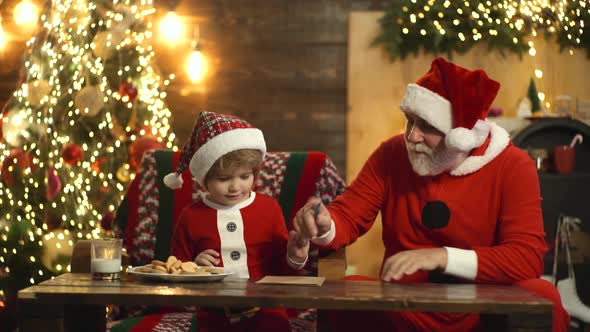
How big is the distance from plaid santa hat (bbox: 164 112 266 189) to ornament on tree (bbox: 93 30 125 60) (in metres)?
1.43

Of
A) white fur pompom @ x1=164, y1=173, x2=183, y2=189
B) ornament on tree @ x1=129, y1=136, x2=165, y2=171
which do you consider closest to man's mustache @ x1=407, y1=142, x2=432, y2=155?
white fur pompom @ x1=164, y1=173, x2=183, y2=189

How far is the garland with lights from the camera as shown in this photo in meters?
4.45

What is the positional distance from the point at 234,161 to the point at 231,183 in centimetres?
7

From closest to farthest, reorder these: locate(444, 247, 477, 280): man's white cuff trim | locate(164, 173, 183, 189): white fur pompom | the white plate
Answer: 1. the white plate
2. locate(444, 247, 477, 280): man's white cuff trim
3. locate(164, 173, 183, 189): white fur pompom

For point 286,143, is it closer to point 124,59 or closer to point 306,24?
point 306,24

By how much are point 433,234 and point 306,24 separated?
269 centimetres

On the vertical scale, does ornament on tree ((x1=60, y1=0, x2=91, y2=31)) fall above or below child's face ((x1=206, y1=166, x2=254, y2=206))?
above

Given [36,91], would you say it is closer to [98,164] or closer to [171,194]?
[98,164]

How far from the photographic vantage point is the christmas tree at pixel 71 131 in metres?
3.59

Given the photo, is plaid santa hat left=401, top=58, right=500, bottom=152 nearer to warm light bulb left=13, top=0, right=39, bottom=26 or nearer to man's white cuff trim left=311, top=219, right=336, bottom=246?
man's white cuff trim left=311, top=219, right=336, bottom=246

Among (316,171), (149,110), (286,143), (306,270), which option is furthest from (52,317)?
(286,143)

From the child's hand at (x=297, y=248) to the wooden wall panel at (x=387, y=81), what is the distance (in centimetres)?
249

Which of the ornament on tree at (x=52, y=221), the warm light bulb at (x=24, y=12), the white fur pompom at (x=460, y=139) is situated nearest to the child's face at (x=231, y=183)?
the white fur pompom at (x=460, y=139)

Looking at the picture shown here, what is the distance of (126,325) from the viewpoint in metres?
2.36
